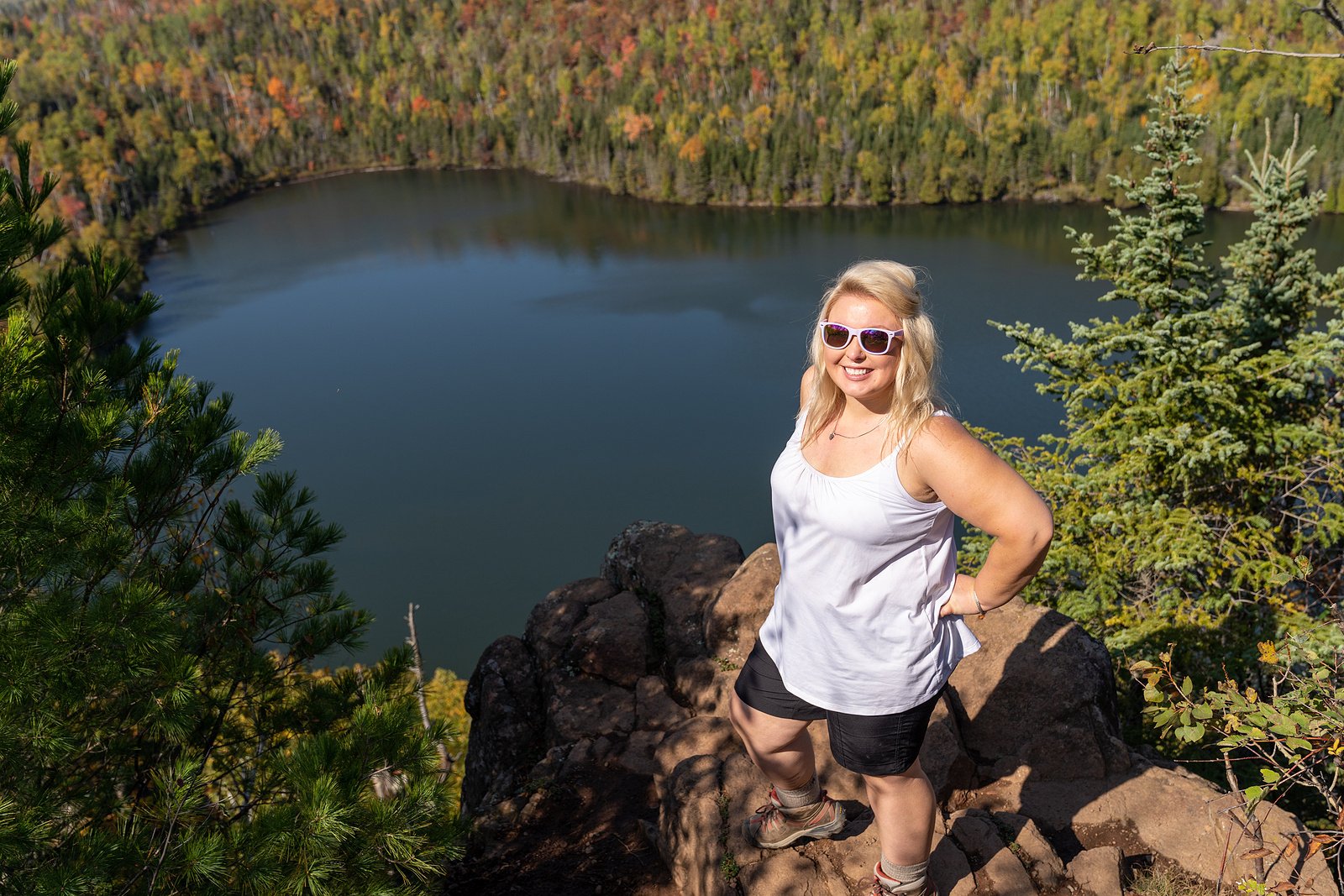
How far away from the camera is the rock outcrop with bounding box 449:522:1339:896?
360cm

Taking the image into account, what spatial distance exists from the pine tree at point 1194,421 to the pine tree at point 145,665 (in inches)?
280

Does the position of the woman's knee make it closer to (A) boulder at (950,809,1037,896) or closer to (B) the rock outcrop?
(B) the rock outcrop

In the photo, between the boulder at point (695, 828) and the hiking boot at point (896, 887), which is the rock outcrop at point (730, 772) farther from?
the hiking boot at point (896, 887)

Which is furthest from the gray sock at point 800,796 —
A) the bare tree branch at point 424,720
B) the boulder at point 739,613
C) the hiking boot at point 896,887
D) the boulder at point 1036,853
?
the boulder at point 739,613

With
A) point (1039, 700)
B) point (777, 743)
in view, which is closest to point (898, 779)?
point (777, 743)

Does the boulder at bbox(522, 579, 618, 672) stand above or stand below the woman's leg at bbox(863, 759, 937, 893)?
below

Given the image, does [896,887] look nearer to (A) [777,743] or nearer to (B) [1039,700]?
(A) [777,743]

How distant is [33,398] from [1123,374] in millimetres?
9681

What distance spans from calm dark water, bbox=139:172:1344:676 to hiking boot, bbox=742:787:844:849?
1309cm

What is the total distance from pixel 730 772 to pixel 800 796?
2.15 ft

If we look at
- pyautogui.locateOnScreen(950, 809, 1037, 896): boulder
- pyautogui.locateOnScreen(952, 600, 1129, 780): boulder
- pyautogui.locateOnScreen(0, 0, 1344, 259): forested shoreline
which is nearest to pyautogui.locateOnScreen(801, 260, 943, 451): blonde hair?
pyautogui.locateOnScreen(950, 809, 1037, 896): boulder

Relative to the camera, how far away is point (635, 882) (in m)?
4.20

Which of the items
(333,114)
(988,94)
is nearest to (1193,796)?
(988,94)

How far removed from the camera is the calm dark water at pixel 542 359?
2564 centimetres
